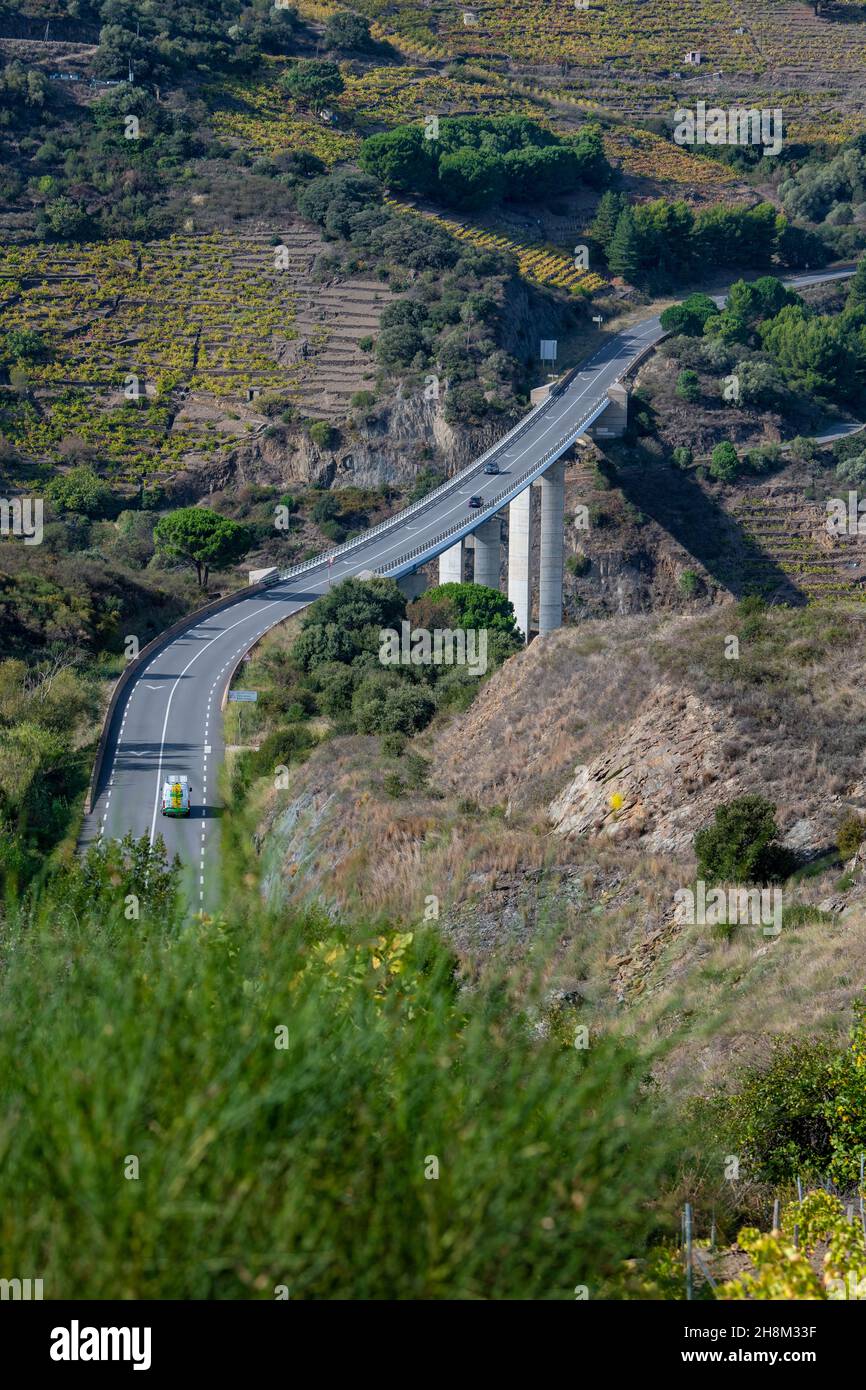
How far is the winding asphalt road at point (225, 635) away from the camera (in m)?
37.2

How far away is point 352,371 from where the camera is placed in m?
96.3

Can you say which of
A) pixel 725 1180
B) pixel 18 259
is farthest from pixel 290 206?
pixel 725 1180

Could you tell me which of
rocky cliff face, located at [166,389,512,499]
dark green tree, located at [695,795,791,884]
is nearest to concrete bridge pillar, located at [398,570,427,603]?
rocky cliff face, located at [166,389,512,499]

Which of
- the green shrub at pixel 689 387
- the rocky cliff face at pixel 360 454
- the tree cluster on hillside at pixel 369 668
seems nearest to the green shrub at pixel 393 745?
the tree cluster on hillside at pixel 369 668

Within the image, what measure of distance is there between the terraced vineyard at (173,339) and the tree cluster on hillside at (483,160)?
12.9m

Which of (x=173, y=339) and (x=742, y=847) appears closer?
(x=742, y=847)

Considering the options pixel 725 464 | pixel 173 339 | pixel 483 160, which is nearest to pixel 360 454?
pixel 173 339

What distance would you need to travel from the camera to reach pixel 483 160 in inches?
4596

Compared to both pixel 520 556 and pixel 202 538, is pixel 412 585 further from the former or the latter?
pixel 520 556

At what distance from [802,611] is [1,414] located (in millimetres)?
63878

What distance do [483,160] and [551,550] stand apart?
4905cm

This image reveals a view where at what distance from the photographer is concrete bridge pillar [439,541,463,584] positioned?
73062mm

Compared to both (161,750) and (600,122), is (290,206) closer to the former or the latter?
(600,122)

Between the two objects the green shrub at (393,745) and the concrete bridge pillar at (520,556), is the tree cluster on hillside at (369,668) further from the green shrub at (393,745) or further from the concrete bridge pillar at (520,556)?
the concrete bridge pillar at (520,556)
